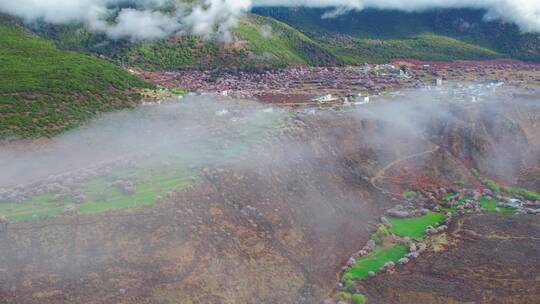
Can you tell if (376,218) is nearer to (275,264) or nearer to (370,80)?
(275,264)

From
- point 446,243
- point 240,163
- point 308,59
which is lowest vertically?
point 446,243

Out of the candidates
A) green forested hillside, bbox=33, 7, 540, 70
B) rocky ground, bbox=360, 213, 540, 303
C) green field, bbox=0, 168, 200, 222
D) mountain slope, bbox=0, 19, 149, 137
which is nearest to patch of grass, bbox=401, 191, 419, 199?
rocky ground, bbox=360, 213, 540, 303

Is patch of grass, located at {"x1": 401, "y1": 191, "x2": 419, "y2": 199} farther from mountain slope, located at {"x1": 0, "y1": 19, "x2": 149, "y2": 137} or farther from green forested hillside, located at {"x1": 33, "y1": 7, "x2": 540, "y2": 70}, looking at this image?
green forested hillside, located at {"x1": 33, "y1": 7, "x2": 540, "y2": 70}

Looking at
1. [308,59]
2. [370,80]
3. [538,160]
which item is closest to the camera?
[538,160]

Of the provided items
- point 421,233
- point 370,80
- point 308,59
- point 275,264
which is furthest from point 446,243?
point 308,59

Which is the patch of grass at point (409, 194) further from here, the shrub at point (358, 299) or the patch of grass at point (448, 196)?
the shrub at point (358, 299)

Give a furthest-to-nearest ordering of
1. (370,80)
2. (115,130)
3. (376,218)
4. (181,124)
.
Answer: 1. (370,80)
2. (181,124)
3. (115,130)
4. (376,218)

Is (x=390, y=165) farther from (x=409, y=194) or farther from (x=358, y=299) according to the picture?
(x=358, y=299)

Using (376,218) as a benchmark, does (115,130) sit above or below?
above
